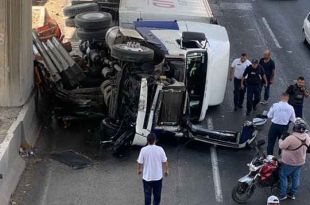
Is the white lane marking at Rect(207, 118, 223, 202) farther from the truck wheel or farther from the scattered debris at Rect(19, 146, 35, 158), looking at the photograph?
the scattered debris at Rect(19, 146, 35, 158)

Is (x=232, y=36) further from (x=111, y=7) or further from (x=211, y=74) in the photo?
(x=211, y=74)

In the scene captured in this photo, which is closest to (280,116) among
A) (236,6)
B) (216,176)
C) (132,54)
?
(216,176)

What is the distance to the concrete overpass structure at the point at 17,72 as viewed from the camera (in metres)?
13.7

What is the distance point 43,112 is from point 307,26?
1031cm

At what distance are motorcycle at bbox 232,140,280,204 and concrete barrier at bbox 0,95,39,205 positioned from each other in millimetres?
4010

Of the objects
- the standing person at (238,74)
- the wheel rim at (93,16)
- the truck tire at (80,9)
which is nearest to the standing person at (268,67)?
the standing person at (238,74)

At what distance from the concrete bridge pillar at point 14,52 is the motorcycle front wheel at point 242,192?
519 centimetres

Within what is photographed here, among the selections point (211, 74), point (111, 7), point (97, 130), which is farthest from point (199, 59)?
point (111, 7)

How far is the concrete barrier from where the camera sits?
39.4 ft

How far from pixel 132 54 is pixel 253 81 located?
3.41 m

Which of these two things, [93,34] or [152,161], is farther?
[93,34]

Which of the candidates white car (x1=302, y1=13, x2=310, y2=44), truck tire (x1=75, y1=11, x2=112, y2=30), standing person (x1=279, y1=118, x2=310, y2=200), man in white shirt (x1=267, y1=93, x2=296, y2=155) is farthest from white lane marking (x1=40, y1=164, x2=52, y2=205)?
white car (x1=302, y1=13, x2=310, y2=44)

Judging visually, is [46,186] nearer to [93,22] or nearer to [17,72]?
[17,72]

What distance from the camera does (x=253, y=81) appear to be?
16203mm
